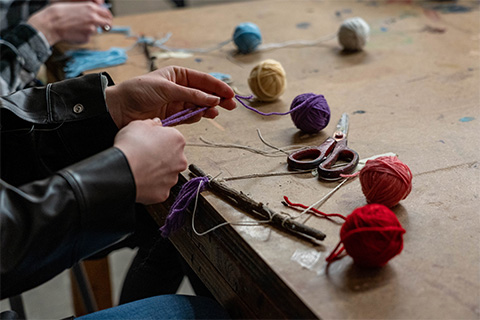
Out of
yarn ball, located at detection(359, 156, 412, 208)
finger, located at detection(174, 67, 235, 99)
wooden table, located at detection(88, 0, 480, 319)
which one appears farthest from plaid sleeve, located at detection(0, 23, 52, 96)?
yarn ball, located at detection(359, 156, 412, 208)

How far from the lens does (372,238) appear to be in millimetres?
595

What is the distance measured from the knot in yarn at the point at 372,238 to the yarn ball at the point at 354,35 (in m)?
0.81

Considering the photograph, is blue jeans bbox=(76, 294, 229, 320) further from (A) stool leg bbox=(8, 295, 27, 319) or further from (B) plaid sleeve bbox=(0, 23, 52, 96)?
(B) plaid sleeve bbox=(0, 23, 52, 96)

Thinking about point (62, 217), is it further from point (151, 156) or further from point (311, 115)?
point (311, 115)

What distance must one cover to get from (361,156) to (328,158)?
6 cm

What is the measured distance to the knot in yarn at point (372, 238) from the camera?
1.93ft

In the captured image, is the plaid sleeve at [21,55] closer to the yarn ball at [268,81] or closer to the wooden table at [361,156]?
the wooden table at [361,156]

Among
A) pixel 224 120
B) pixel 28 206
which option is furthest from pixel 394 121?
pixel 28 206

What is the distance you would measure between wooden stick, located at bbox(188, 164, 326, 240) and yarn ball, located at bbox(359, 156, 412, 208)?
108 millimetres

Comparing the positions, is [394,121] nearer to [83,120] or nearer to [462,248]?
[462,248]

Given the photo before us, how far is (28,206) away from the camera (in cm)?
62

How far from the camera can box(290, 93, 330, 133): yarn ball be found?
910 mm

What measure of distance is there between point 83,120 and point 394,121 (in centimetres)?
56

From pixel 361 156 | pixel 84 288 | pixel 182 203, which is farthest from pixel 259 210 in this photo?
pixel 84 288
